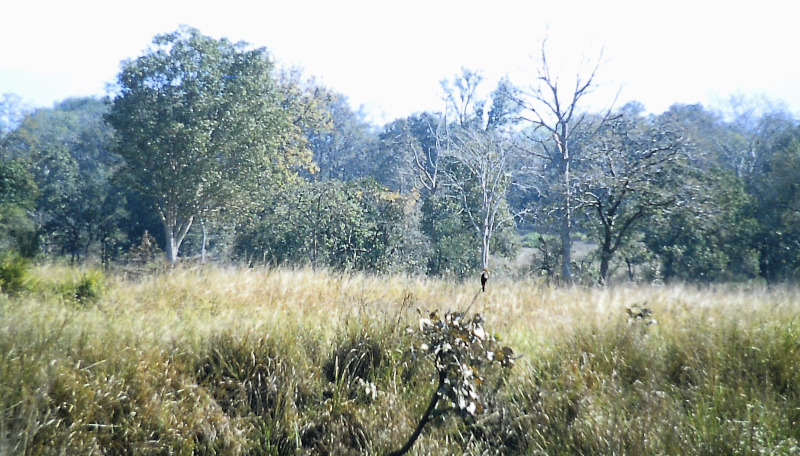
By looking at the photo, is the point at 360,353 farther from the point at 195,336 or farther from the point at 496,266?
the point at 496,266

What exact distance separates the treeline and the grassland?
10.3 metres

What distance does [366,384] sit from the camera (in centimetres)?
461

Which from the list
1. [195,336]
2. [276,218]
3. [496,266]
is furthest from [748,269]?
[195,336]

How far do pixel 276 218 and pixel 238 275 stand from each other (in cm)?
1147

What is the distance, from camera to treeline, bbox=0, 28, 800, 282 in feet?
59.6

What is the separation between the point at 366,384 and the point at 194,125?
1869 centimetres

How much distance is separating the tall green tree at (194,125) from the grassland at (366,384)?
633 inches

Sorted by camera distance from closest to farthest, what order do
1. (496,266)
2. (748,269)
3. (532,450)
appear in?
1. (532,450)
2. (748,269)
3. (496,266)

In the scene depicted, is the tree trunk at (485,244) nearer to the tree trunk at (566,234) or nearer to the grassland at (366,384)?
the tree trunk at (566,234)

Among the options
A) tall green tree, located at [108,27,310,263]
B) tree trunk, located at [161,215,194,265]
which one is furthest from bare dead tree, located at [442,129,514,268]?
tree trunk, located at [161,215,194,265]

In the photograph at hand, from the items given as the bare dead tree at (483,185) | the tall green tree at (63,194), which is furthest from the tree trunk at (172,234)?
the bare dead tree at (483,185)

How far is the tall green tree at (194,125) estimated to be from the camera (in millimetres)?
20625

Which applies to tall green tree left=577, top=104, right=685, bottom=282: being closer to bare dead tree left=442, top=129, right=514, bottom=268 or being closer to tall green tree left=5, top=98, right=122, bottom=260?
bare dead tree left=442, top=129, right=514, bottom=268

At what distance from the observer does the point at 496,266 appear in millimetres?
22359
